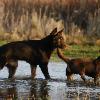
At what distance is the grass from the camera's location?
25.4 metres

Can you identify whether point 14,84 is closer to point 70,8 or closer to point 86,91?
point 86,91

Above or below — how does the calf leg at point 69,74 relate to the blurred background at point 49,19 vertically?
below

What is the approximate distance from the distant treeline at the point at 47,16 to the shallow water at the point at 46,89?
1231 centimetres

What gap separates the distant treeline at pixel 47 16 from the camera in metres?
30.3

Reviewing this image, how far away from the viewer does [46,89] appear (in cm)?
1437

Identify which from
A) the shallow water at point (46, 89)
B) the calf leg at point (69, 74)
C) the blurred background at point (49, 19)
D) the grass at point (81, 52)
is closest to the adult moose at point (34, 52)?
the shallow water at point (46, 89)

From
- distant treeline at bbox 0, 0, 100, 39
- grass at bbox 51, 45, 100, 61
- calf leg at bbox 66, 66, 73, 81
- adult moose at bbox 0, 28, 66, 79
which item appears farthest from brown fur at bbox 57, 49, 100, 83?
distant treeline at bbox 0, 0, 100, 39

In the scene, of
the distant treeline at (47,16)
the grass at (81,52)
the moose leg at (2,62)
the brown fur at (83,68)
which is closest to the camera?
the brown fur at (83,68)

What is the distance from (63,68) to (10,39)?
9383mm

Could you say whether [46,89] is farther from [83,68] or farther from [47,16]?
[47,16]

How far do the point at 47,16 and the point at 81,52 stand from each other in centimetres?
503

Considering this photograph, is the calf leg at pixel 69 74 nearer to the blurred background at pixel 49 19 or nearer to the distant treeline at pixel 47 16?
the blurred background at pixel 49 19

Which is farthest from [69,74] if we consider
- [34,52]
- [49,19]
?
[49,19]

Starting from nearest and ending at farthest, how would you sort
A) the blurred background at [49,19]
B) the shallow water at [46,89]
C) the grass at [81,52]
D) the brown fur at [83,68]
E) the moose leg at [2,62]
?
the shallow water at [46,89] < the brown fur at [83,68] < the moose leg at [2,62] < the grass at [81,52] < the blurred background at [49,19]
